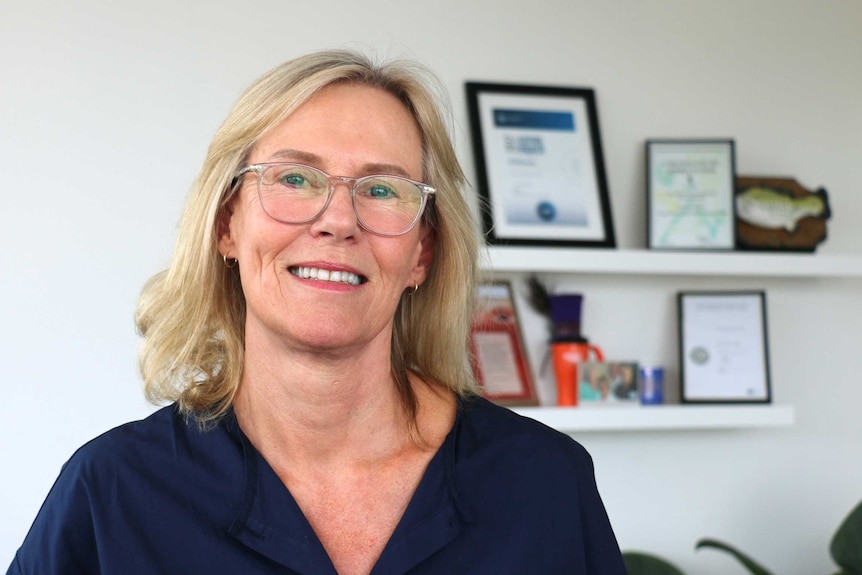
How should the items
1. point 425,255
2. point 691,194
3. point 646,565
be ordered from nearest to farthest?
point 425,255, point 646,565, point 691,194

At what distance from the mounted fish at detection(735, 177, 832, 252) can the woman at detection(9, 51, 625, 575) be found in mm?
1766

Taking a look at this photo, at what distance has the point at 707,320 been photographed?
3.29 metres

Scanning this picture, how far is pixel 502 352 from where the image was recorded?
10.2 feet

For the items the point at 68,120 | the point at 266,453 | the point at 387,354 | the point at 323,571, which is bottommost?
the point at 323,571

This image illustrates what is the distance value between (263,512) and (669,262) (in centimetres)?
191

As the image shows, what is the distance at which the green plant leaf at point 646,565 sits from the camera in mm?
3062

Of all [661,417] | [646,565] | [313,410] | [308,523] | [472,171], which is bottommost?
[646,565]

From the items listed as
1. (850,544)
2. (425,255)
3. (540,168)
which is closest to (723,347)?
(850,544)

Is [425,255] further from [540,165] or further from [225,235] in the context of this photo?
[540,165]

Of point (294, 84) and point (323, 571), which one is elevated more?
point (294, 84)

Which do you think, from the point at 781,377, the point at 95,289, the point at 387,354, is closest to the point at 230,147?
the point at 387,354

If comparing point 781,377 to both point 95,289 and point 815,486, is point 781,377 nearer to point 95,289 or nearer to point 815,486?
point 815,486

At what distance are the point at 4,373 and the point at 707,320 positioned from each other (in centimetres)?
199

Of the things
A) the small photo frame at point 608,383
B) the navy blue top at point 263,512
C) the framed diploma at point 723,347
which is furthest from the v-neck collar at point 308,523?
the framed diploma at point 723,347
